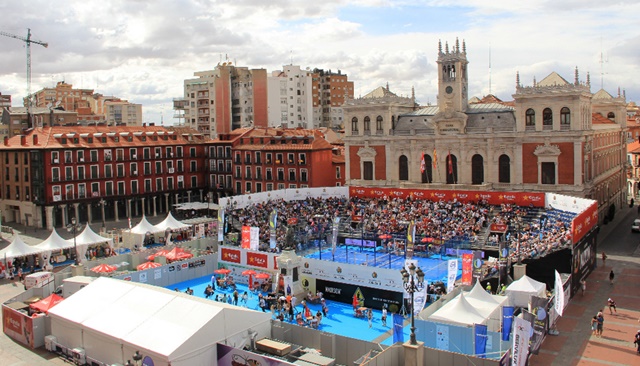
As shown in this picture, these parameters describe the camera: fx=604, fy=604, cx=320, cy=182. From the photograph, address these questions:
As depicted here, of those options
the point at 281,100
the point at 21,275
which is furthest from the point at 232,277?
the point at 281,100

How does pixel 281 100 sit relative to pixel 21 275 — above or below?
above

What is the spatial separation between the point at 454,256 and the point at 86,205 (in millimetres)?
44649

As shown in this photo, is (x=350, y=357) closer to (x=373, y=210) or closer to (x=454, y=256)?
(x=454, y=256)

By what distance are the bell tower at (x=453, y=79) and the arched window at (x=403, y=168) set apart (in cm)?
646

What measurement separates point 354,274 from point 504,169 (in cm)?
2621

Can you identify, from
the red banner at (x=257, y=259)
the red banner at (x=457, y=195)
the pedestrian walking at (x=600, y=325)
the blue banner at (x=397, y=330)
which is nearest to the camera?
the blue banner at (x=397, y=330)

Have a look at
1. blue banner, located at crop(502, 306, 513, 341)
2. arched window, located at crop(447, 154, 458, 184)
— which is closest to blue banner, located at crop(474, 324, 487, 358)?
blue banner, located at crop(502, 306, 513, 341)

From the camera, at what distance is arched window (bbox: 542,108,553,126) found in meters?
54.0

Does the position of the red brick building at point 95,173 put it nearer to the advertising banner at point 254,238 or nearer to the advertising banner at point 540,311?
the advertising banner at point 254,238

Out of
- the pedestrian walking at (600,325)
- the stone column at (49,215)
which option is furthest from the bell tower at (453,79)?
the stone column at (49,215)

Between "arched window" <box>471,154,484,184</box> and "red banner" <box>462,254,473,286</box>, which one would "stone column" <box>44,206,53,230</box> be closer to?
"arched window" <box>471,154,484,184</box>

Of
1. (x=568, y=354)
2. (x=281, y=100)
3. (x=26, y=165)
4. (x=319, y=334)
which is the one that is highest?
(x=281, y=100)

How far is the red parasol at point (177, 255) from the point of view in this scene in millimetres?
43656

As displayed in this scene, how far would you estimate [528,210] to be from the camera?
162ft
